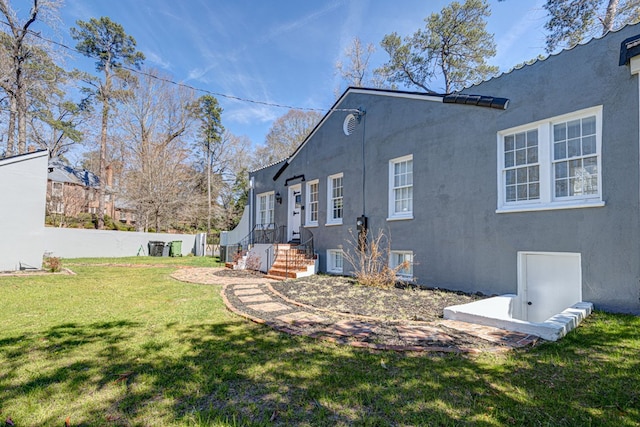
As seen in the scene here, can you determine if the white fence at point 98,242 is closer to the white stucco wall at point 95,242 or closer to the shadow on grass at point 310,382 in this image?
the white stucco wall at point 95,242

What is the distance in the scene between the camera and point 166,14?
36.9ft

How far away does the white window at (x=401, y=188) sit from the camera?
8.58 metres

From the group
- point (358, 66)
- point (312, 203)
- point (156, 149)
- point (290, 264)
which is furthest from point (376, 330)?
point (156, 149)

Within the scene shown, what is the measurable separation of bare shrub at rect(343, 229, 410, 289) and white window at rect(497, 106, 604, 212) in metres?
3.05

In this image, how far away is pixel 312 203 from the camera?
39.2 ft

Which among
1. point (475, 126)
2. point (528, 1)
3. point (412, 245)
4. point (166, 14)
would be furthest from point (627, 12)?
point (166, 14)

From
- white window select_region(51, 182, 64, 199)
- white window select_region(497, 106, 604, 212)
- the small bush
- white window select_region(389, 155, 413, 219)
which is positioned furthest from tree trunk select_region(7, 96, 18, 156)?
white window select_region(497, 106, 604, 212)

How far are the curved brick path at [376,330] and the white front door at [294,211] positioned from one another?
6.48 m

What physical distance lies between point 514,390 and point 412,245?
18.8 ft

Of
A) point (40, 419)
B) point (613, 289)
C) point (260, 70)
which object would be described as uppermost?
point (260, 70)

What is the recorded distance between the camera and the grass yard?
2256 mm

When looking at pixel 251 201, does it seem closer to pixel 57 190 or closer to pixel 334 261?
pixel 334 261

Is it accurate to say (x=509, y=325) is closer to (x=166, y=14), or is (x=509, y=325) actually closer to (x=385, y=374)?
(x=385, y=374)

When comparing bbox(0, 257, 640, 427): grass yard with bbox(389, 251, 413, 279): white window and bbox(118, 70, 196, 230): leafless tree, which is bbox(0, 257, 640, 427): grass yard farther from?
bbox(118, 70, 196, 230): leafless tree
